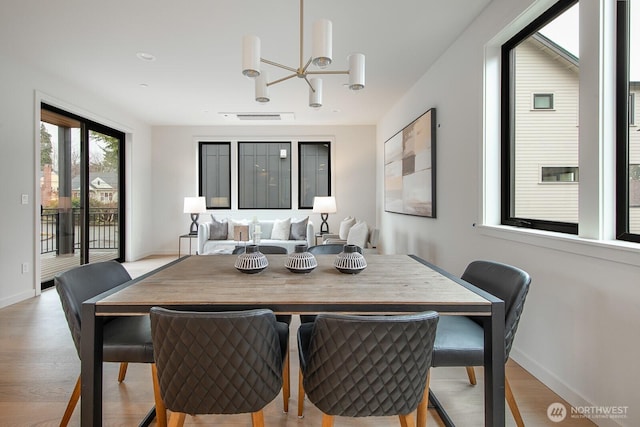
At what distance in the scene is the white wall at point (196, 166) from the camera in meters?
6.27

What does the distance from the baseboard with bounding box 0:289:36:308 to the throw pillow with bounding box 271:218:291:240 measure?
319 cm

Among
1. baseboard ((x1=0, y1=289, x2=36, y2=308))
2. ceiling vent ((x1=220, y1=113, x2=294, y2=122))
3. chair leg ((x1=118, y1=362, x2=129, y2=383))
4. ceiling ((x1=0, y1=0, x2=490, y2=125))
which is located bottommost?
chair leg ((x1=118, y1=362, x2=129, y2=383))

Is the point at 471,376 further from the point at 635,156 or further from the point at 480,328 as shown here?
the point at 635,156

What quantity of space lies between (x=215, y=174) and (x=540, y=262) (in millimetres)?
5786

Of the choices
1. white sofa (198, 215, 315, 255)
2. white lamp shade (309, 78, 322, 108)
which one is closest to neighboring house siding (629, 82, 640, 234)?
white lamp shade (309, 78, 322, 108)

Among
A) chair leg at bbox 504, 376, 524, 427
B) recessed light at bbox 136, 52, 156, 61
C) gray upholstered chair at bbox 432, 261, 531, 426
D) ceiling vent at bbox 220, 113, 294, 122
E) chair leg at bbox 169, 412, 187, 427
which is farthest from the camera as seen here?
ceiling vent at bbox 220, 113, 294, 122

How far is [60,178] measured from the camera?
4.12m

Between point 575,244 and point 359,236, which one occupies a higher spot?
Result: point 575,244

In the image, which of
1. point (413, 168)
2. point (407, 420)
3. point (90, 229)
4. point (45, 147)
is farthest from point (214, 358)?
point (90, 229)

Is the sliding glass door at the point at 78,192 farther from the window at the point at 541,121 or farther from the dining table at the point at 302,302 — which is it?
the window at the point at 541,121

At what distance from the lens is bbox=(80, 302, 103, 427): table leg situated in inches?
45.9

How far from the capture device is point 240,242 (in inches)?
200

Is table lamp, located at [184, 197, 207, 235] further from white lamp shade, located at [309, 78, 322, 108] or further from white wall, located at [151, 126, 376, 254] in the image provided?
white lamp shade, located at [309, 78, 322, 108]

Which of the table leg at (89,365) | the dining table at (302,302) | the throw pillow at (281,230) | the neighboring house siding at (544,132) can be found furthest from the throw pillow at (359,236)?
the table leg at (89,365)
